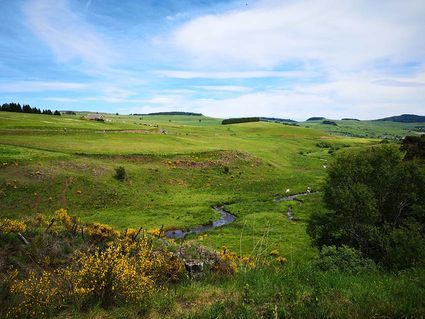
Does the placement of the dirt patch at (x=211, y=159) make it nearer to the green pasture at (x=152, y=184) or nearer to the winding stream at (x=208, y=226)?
the green pasture at (x=152, y=184)

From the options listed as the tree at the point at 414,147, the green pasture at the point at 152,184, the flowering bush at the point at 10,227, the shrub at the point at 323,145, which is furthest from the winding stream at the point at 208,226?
the shrub at the point at 323,145

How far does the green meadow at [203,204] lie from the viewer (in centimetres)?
785

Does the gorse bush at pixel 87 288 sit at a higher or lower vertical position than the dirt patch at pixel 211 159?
higher

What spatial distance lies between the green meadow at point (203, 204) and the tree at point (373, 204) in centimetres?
414

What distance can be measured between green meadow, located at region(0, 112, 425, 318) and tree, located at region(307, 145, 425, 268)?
163 inches

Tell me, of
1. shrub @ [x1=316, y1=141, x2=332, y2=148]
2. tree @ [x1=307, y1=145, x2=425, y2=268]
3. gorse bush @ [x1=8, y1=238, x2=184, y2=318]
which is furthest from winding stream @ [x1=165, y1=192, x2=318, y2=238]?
shrub @ [x1=316, y1=141, x2=332, y2=148]

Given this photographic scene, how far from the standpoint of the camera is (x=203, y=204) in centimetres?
5234

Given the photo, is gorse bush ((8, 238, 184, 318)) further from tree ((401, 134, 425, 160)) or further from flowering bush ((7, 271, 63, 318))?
tree ((401, 134, 425, 160))

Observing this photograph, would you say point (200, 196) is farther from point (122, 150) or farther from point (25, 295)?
point (25, 295)

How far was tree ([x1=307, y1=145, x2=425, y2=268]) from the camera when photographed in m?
29.8

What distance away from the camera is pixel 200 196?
56.4 meters

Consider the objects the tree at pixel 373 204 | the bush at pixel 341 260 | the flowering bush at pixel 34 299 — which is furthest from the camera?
the tree at pixel 373 204

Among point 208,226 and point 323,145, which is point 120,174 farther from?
point 323,145

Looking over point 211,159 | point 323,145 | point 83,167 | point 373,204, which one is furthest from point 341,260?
point 323,145
